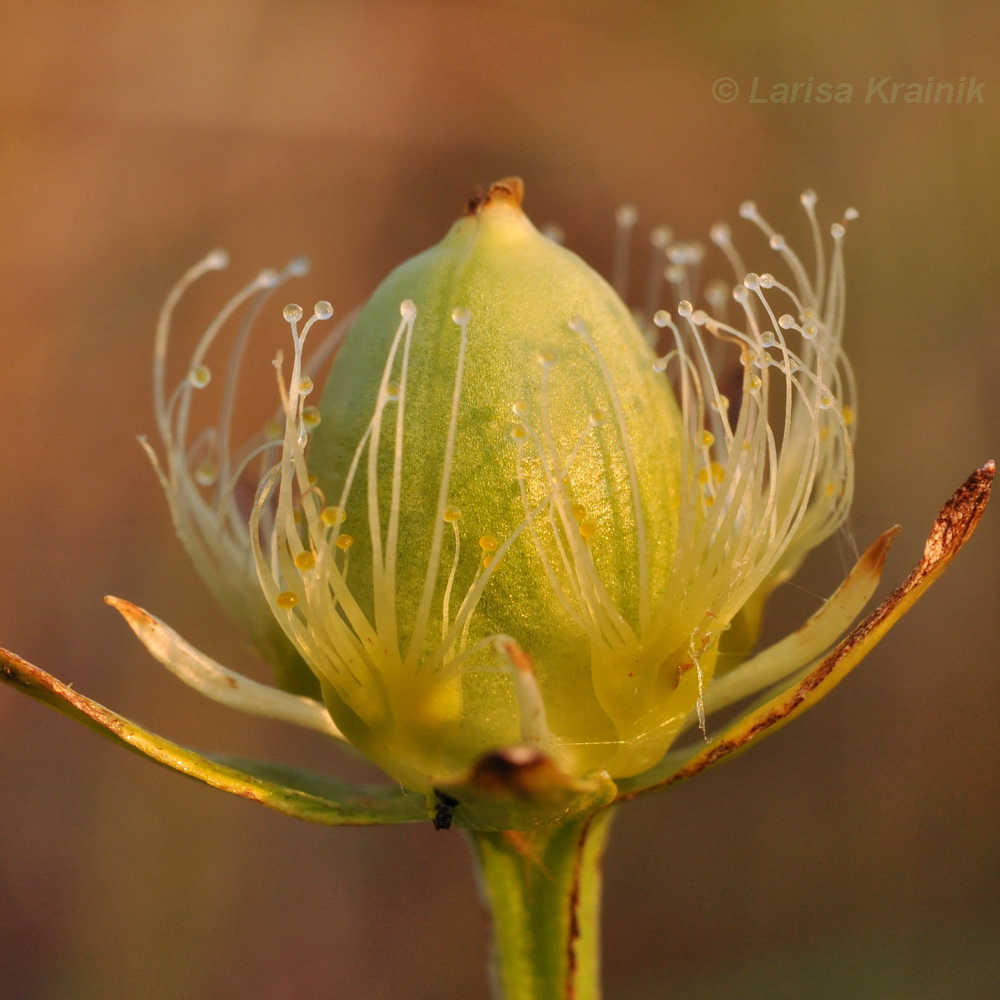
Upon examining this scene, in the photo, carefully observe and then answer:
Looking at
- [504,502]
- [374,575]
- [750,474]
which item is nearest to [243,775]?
[374,575]

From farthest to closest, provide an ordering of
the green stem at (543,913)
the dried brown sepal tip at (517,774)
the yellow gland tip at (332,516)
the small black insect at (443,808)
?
the green stem at (543,913), the yellow gland tip at (332,516), the small black insect at (443,808), the dried brown sepal tip at (517,774)

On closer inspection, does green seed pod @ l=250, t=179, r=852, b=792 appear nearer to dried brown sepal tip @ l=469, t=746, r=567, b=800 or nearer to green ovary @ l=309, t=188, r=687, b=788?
green ovary @ l=309, t=188, r=687, b=788

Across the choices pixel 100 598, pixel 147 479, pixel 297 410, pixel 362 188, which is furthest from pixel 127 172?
pixel 297 410

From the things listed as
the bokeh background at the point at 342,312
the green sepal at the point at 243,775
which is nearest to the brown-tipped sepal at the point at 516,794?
the green sepal at the point at 243,775

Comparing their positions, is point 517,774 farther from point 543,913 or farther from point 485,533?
point 543,913

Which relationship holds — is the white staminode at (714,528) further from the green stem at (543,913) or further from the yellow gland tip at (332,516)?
the green stem at (543,913)

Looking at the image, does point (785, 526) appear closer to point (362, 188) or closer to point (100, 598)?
point (100, 598)
